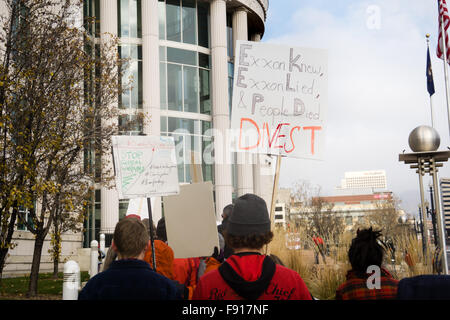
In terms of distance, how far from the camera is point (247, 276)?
257 cm

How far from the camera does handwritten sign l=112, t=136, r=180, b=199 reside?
15.7 ft

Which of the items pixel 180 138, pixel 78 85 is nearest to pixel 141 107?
pixel 180 138

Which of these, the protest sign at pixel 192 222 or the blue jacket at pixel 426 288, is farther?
the protest sign at pixel 192 222

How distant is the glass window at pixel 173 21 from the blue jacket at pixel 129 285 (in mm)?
31818

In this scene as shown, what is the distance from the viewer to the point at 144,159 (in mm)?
4875

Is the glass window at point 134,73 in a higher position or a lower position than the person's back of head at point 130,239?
higher

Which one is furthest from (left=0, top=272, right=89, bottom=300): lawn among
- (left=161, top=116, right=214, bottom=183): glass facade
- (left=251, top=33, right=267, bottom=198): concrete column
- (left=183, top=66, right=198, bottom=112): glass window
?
(left=251, top=33, right=267, bottom=198): concrete column

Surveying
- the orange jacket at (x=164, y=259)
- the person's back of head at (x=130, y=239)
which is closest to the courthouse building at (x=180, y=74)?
the orange jacket at (x=164, y=259)

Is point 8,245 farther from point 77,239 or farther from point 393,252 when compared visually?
point 77,239

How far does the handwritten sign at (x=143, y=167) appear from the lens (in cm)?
479

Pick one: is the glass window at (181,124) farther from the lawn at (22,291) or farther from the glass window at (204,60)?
the lawn at (22,291)

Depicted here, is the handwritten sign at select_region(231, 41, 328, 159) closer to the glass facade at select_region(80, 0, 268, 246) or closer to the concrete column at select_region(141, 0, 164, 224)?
the concrete column at select_region(141, 0, 164, 224)

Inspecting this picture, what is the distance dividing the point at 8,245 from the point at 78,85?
4899mm

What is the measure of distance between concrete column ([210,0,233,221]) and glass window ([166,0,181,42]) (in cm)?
238
